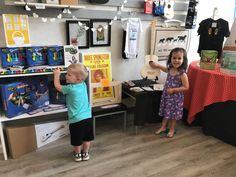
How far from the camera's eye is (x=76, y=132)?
6.29 ft

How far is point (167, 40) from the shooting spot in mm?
2896

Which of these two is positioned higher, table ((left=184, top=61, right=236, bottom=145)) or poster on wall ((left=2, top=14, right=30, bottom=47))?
poster on wall ((left=2, top=14, right=30, bottom=47))

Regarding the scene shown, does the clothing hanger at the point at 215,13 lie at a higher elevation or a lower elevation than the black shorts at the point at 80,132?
higher

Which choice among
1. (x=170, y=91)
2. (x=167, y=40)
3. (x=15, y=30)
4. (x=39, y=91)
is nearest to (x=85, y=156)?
(x=39, y=91)

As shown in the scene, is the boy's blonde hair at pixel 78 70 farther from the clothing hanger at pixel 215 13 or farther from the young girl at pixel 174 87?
the clothing hanger at pixel 215 13

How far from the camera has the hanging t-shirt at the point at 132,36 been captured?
2549mm

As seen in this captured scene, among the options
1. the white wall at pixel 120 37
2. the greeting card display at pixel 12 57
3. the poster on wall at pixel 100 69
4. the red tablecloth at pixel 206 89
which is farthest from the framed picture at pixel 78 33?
the red tablecloth at pixel 206 89

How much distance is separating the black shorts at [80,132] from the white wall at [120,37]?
0.93 meters

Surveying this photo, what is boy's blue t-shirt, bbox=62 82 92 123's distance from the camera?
1821 mm

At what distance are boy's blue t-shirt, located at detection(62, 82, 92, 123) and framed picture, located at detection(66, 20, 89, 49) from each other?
0.71m

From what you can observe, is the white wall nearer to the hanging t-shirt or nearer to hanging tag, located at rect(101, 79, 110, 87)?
the hanging t-shirt

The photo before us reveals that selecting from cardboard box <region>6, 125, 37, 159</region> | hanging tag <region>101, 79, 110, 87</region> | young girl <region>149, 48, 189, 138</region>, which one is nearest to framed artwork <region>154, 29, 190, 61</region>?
young girl <region>149, 48, 189, 138</region>

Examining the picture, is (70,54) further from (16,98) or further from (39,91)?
(16,98)

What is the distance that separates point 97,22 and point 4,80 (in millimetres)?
1117
